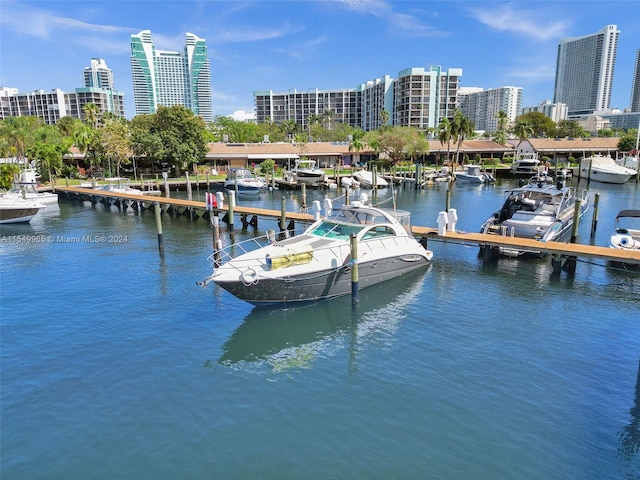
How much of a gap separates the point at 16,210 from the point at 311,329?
28.7 meters

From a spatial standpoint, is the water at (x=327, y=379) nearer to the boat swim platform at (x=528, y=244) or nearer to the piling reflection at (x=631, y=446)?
the piling reflection at (x=631, y=446)

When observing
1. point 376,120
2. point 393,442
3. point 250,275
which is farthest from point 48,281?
point 376,120

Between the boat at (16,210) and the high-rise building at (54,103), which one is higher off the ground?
the high-rise building at (54,103)

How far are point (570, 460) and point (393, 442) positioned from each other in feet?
11.2

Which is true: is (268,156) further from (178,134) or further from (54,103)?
(54,103)

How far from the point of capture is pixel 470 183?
211 feet

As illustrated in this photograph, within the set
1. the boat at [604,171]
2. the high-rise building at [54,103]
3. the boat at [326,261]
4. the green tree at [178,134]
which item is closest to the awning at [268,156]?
the green tree at [178,134]

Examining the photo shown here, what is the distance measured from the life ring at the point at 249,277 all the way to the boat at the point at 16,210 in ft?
86.5

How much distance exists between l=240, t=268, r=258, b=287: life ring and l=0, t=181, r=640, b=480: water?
1.53 meters

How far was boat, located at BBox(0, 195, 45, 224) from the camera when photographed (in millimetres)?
32938

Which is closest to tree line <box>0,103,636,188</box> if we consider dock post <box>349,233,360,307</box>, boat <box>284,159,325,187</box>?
boat <box>284,159,325,187</box>

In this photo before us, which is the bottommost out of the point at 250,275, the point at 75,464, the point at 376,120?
the point at 75,464

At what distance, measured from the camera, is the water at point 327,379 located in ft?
29.9

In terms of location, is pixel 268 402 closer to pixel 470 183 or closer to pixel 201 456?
pixel 201 456
